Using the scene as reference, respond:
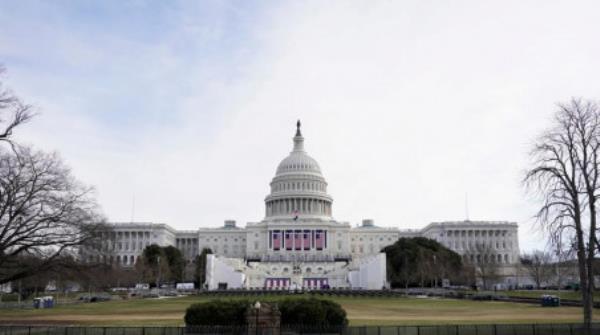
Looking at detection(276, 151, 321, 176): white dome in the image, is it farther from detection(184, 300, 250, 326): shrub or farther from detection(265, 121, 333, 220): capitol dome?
detection(184, 300, 250, 326): shrub

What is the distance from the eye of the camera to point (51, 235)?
39969mm

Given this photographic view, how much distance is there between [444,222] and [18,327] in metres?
150

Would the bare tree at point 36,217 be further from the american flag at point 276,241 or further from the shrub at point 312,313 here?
the american flag at point 276,241

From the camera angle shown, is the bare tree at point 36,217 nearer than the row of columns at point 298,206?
Yes

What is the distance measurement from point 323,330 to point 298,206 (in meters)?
142

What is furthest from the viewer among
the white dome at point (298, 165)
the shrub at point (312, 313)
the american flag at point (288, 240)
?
the white dome at point (298, 165)

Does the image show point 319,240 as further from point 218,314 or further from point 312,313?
point 218,314

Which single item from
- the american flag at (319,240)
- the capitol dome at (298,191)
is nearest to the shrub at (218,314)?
the american flag at (319,240)

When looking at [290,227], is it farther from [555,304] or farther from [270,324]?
[270,324]

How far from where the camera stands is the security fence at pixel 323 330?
30578 millimetres

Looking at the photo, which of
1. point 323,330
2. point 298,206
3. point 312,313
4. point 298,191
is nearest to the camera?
point 323,330

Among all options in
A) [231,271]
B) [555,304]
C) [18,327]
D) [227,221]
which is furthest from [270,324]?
[227,221]

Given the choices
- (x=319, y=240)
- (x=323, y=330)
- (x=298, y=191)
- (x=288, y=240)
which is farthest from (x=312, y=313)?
(x=298, y=191)

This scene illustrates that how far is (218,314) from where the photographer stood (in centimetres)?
3188
